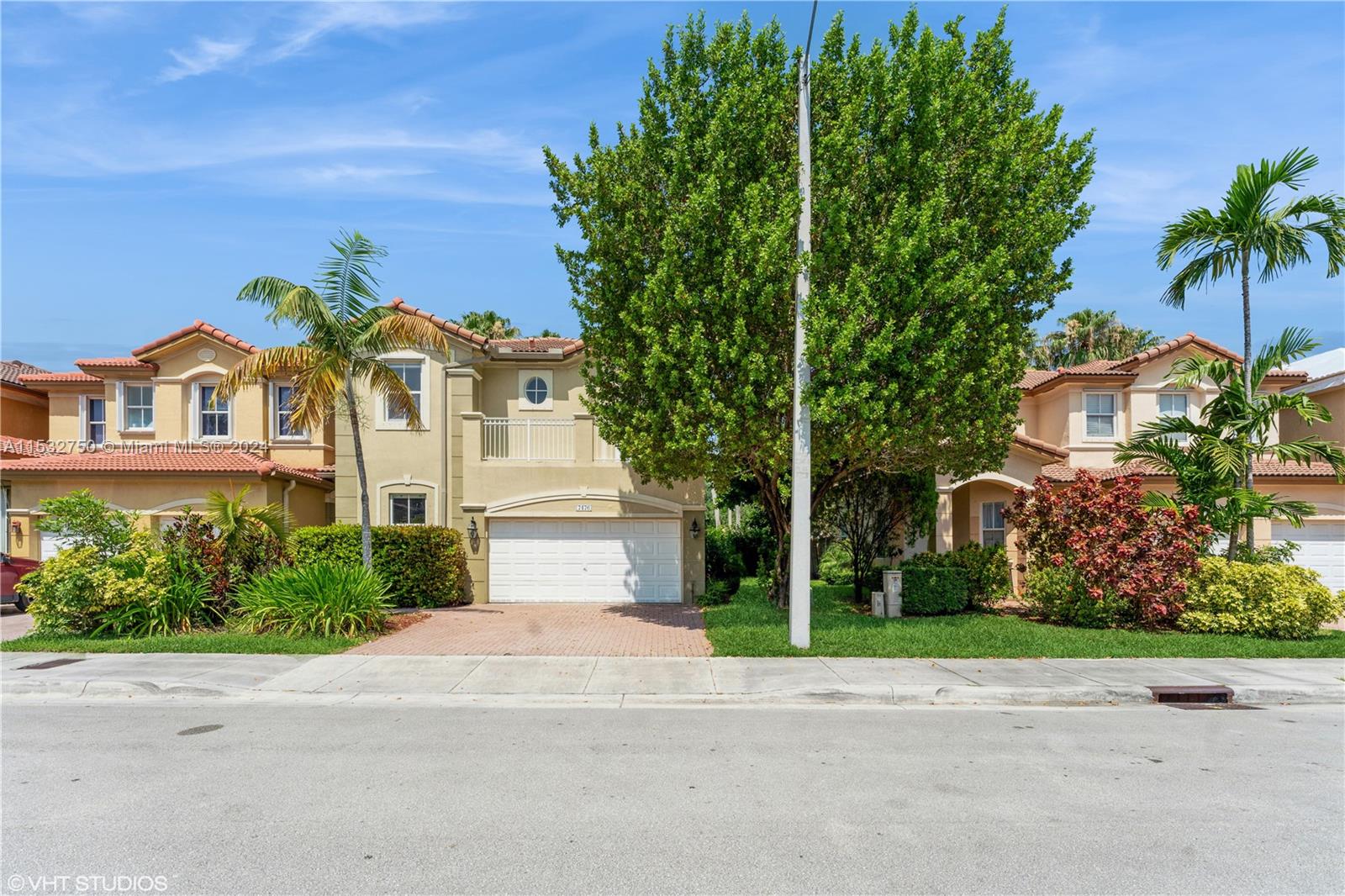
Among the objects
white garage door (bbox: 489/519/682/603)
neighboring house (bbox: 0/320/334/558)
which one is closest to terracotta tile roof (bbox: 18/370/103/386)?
neighboring house (bbox: 0/320/334/558)

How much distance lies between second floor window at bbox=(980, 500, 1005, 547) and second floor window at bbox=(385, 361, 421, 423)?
1410 cm

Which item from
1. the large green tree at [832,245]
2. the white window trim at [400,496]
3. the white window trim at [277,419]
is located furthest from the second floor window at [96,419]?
the large green tree at [832,245]

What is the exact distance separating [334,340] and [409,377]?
16.2ft

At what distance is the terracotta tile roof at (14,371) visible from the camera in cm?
2484

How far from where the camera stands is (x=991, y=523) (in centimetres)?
2058

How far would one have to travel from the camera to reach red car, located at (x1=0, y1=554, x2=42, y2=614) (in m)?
17.2

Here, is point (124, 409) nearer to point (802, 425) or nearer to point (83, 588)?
point (83, 588)

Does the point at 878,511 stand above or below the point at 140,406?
below

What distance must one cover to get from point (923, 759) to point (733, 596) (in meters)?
11.2

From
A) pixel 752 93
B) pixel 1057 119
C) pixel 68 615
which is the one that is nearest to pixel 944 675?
pixel 752 93

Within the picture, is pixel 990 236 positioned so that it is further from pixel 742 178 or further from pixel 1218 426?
pixel 1218 426

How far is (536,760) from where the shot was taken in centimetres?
704

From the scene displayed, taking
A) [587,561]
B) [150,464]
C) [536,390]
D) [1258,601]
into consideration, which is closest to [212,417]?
[150,464]

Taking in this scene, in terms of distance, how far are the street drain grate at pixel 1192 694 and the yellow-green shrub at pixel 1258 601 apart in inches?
164
